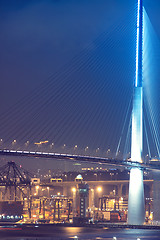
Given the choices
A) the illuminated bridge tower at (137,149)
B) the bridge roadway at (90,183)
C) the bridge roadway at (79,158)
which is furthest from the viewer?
the bridge roadway at (90,183)

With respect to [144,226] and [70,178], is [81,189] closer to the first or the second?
[144,226]

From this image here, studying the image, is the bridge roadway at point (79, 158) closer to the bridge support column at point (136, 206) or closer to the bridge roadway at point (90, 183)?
the bridge support column at point (136, 206)

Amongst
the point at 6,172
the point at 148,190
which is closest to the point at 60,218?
the point at 6,172

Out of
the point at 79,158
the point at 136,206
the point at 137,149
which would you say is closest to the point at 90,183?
the point at 79,158

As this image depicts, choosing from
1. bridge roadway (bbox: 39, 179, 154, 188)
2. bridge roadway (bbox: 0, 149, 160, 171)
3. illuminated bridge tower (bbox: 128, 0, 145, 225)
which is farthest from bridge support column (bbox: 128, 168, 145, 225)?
bridge roadway (bbox: 39, 179, 154, 188)

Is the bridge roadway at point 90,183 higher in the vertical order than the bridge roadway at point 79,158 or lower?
higher

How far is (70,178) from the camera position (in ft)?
488

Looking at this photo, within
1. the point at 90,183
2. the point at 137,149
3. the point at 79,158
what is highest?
the point at 90,183

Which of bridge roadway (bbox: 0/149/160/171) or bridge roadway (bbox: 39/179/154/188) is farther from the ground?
bridge roadway (bbox: 39/179/154/188)

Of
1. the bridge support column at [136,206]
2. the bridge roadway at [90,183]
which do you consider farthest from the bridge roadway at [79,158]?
the bridge roadway at [90,183]

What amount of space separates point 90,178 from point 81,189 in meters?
73.7

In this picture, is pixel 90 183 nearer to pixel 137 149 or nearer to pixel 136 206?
pixel 136 206

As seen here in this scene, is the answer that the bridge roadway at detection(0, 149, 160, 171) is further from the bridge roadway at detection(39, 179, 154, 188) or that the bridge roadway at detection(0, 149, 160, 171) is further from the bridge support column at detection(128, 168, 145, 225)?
the bridge roadway at detection(39, 179, 154, 188)

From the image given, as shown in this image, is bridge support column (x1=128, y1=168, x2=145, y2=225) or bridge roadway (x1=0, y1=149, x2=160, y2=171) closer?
bridge support column (x1=128, y1=168, x2=145, y2=225)
